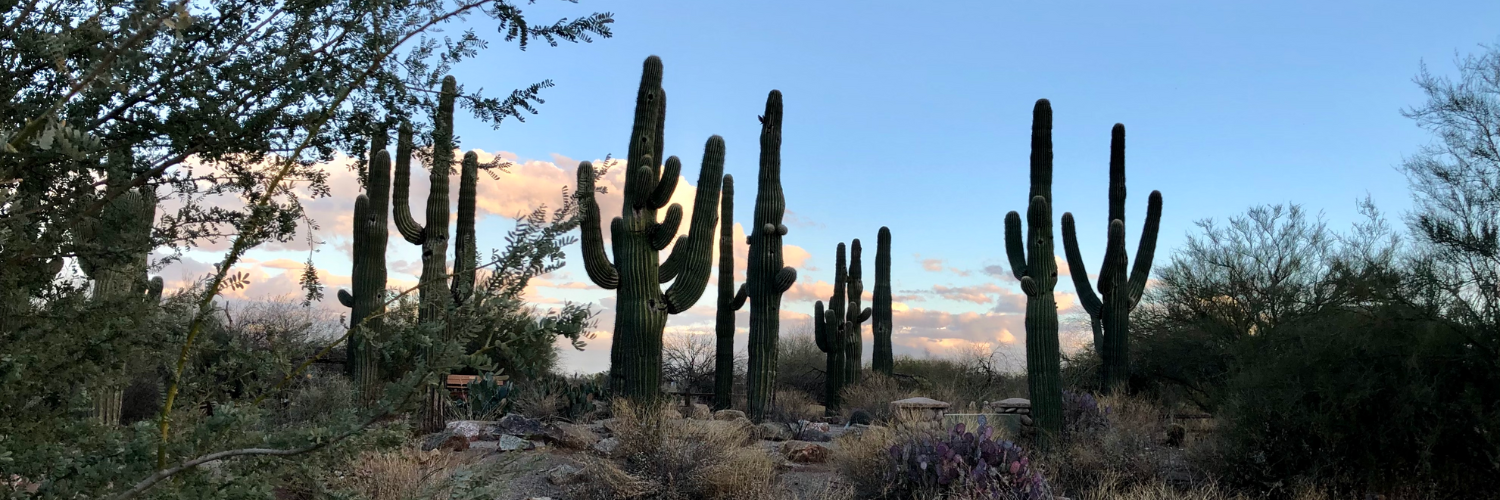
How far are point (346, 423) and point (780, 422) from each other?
38.3 feet

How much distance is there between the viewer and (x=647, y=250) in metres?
13.4

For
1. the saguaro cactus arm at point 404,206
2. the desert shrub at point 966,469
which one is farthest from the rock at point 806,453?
the saguaro cactus arm at point 404,206

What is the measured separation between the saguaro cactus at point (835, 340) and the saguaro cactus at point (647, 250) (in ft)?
16.4

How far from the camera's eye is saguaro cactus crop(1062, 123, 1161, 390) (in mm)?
16484

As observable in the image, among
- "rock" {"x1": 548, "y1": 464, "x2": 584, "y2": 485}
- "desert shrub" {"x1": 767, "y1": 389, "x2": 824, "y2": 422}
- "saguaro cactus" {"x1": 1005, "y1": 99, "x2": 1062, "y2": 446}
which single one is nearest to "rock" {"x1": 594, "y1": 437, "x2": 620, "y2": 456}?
"rock" {"x1": 548, "y1": 464, "x2": 584, "y2": 485}

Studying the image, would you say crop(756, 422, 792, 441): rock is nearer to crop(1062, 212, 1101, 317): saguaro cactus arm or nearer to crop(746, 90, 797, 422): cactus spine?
crop(746, 90, 797, 422): cactus spine

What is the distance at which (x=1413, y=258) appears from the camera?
1133 centimetres

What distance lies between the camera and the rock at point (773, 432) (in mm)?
12477

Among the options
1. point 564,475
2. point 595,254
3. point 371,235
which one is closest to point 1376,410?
point 564,475

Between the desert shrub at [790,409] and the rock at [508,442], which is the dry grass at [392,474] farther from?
the desert shrub at [790,409]

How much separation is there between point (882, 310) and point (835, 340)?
210 cm

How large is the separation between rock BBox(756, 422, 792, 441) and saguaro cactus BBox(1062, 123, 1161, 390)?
680 cm

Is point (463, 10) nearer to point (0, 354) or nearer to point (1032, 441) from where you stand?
point (0, 354)

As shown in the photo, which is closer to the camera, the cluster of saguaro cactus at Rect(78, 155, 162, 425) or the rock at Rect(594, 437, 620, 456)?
the cluster of saguaro cactus at Rect(78, 155, 162, 425)
